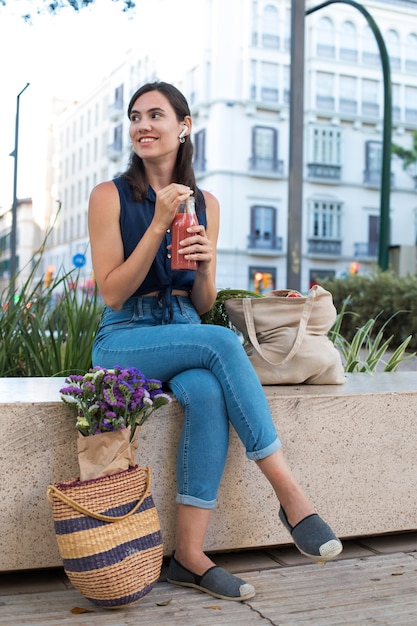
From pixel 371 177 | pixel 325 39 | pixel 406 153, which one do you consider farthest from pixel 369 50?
pixel 406 153

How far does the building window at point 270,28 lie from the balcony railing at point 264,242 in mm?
10239

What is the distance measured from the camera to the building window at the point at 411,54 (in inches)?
1740

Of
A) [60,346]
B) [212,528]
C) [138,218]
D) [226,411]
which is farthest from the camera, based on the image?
[60,346]

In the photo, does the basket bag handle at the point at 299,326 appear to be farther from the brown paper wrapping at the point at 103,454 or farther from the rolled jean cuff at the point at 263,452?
the brown paper wrapping at the point at 103,454

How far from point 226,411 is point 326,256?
128 ft

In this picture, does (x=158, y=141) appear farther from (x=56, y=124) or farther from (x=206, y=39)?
(x=56, y=124)

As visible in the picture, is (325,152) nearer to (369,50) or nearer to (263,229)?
(263,229)

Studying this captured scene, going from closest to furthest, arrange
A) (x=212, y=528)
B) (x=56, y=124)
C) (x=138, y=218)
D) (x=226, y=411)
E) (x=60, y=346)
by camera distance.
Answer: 1. (x=226, y=411)
2. (x=212, y=528)
3. (x=138, y=218)
4. (x=60, y=346)
5. (x=56, y=124)

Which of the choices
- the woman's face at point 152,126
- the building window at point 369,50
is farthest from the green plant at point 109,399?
the building window at point 369,50

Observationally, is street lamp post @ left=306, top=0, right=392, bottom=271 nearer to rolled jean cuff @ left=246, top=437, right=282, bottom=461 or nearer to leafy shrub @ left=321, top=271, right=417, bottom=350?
leafy shrub @ left=321, top=271, right=417, bottom=350

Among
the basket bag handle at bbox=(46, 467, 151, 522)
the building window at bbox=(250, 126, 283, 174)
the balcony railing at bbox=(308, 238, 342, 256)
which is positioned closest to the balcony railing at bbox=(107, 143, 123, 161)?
the building window at bbox=(250, 126, 283, 174)

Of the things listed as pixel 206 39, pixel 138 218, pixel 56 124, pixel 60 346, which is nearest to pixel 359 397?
pixel 138 218

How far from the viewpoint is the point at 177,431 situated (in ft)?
7.86

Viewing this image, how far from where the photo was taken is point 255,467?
2.51m
